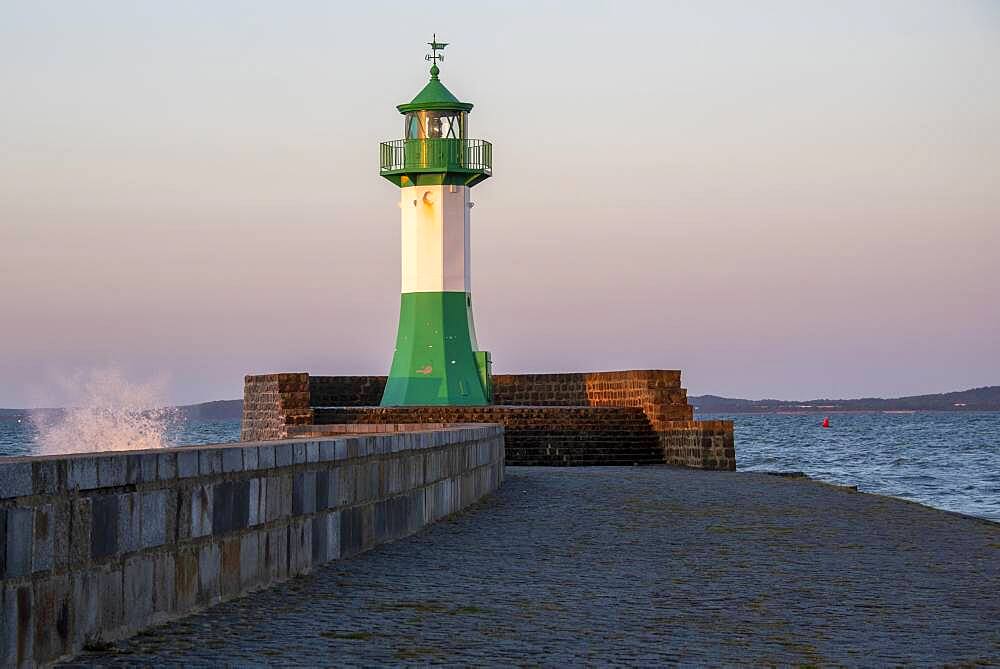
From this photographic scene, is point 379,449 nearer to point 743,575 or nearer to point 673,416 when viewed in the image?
point 743,575

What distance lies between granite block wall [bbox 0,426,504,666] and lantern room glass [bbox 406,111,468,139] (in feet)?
84.9

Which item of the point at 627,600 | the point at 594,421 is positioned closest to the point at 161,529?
the point at 627,600

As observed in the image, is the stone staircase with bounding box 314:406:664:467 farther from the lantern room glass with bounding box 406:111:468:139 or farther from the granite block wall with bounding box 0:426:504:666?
the granite block wall with bounding box 0:426:504:666

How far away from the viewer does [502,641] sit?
22.6 feet

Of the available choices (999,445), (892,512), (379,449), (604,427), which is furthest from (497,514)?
(999,445)

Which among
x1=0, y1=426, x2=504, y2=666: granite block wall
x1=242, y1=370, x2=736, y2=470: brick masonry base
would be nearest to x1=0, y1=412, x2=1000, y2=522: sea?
x1=242, y1=370, x2=736, y2=470: brick masonry base

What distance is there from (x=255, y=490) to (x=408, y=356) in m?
28.1

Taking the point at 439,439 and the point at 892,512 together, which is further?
the point at 892,512

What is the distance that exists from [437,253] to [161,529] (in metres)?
29.6

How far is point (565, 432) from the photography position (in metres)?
31.5

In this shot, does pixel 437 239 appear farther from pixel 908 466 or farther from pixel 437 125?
pixel 908 466

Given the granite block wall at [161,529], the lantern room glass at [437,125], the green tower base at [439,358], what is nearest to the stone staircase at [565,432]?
the green tower base at [439,358]

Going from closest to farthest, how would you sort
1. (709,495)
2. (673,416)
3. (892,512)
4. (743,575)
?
(743,575) < (892,512) < (709,495) < (673,416)

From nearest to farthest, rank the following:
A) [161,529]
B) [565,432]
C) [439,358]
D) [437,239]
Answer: [161,529] < [565,432] < [439,358] < [437,239]
